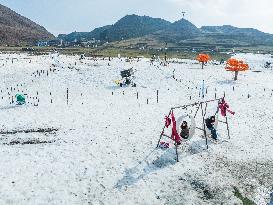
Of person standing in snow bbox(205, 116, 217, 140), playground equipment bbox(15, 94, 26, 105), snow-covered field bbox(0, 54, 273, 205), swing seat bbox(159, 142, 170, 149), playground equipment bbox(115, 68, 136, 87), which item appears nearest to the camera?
snow-covered field bbox(0, 54, 273, 205)

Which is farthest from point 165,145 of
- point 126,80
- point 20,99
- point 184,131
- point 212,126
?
point 126,80

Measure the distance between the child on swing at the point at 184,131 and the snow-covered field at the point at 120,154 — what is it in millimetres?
854

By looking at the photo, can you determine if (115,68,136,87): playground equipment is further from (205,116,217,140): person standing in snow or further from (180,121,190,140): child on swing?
(180,121,190,140): child on swing

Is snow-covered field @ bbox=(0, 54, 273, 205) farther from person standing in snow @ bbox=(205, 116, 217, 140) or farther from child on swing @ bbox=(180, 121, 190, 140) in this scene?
child on swing @ bbox=(180, 121, 190, 140)

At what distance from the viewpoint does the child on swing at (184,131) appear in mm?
25728

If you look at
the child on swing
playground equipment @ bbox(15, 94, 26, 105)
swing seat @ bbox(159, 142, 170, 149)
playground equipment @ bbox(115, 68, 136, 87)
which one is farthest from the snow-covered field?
playground equipment @ bbox(115, 68, 136, 87)

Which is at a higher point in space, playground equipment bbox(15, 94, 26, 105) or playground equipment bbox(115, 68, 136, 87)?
playground equipment bbox(115, 68, 136, 87)

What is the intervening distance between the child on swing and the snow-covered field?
854 mm

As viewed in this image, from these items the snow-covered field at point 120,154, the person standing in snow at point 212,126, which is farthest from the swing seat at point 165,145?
the person standing in snow at point 212,126

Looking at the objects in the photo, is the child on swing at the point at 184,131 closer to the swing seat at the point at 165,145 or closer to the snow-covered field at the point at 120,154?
the snow-covered field at the point at 120,154

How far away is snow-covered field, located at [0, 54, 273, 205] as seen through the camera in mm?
19594

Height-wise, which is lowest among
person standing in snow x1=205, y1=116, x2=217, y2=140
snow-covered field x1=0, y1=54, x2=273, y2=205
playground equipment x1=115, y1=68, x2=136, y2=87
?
snow-covered field x1=0, y1=54, x2=273, y2=205

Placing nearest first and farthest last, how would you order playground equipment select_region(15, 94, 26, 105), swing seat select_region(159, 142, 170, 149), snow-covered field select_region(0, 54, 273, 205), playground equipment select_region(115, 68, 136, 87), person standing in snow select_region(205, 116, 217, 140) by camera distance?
snow-covered field select_region(0, 54, 273, 205) → swing seat select_region(159, 142, 170, 149) → person standing in snow select_region(205, 116, 217, 140) → playground equipment select_region(15, 94, 26, 105) → playground equipment select_region(115, 68, 136, 87)

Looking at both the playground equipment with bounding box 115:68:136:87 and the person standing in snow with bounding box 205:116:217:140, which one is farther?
the playground equipment with bounding box 115:68:136:87
